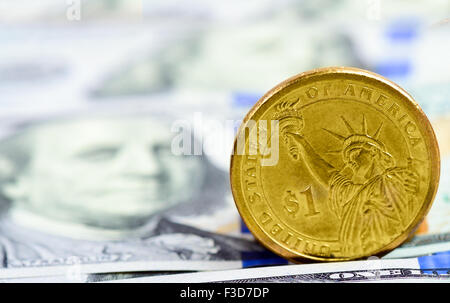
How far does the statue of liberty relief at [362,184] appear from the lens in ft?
3.58

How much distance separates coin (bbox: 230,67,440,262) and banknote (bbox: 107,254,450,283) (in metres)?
0.03

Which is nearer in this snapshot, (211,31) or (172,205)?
(172,205)

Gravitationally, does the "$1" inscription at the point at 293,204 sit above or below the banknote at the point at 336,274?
above

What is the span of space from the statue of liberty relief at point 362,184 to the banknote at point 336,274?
4cm

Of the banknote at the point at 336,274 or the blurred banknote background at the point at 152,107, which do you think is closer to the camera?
the banknote at the point at 336,274

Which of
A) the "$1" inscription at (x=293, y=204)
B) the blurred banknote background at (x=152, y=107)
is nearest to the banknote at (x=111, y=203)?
the blurred banknote background at (x=152, y=107)

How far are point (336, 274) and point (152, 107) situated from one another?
4.09ft

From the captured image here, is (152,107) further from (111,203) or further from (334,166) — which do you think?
(334,166)

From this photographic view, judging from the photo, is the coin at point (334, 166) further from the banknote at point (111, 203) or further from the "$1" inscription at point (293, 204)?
the banknote at point (111, 203)

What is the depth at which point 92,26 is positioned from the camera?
2.46 metres

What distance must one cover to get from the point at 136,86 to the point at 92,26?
18.0 inches
